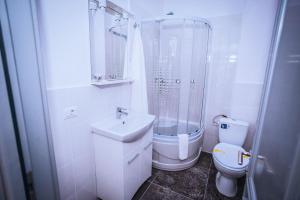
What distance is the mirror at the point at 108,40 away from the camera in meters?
1.30

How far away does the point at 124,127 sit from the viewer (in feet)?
5.15

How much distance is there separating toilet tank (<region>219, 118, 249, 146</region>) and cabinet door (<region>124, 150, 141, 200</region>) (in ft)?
4.18

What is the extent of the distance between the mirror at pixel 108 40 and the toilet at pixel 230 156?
1522 millimetres

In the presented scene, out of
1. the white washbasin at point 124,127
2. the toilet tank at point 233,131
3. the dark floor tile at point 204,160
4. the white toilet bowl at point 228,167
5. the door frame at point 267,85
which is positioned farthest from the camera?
the dark floor tile at point 204,160

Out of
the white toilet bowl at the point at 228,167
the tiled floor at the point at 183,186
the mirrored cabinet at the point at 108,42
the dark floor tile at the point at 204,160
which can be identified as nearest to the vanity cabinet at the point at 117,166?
the tiled floor at the point at 183,186

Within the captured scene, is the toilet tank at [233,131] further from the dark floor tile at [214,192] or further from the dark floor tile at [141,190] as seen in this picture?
the dark floor tile at [141,190]

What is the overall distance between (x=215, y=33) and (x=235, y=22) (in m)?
0.28

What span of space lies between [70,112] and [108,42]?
80cm

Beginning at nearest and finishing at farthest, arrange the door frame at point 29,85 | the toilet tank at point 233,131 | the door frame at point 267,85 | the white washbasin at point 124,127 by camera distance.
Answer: the door frame at point 29,85, the door frame at point 267,85, the white washbasin at point 124,127, the toilet tank at point 233,131

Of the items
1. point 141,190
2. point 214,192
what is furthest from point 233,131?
point 141,190

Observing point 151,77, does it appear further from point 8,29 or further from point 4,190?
point 4,190

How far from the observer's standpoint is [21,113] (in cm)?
69

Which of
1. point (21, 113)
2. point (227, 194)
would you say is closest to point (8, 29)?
point (21, 113)

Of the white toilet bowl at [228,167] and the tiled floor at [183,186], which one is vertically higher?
the white toilet bowl at [228,167]
